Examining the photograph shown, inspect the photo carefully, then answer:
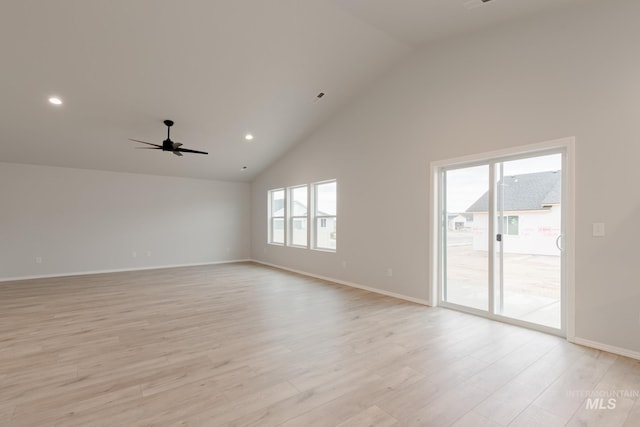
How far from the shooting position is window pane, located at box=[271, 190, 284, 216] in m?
8.30

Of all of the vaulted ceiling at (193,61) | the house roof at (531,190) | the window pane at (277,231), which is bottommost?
the window pane at (277,231)

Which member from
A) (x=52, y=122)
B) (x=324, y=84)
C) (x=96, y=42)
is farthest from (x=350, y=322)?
(x=52, y=122)

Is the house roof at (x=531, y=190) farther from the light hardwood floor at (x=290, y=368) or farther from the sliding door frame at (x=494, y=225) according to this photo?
the light hardwood floor at (x=290, y=368)

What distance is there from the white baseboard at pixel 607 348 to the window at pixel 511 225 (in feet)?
4.04

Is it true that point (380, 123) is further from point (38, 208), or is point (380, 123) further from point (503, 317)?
point (38, 208)

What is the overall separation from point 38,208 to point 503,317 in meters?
8.98

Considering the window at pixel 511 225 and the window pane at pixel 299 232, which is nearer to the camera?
the window at pixel 511 225

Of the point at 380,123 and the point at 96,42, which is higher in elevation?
the point at 96,42

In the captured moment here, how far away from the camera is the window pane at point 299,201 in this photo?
7.37 meters

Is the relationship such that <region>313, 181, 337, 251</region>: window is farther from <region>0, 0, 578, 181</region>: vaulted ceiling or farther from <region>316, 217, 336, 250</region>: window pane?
<region>0, 0, 578, 181</region>: vaulted ceiling

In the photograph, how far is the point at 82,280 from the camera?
629 cm

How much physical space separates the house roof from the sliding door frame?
0.10 meters

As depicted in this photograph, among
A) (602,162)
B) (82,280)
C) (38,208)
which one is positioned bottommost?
(82,280)

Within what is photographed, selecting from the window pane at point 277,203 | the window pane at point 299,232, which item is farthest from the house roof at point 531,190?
the window pane at point 277,203
